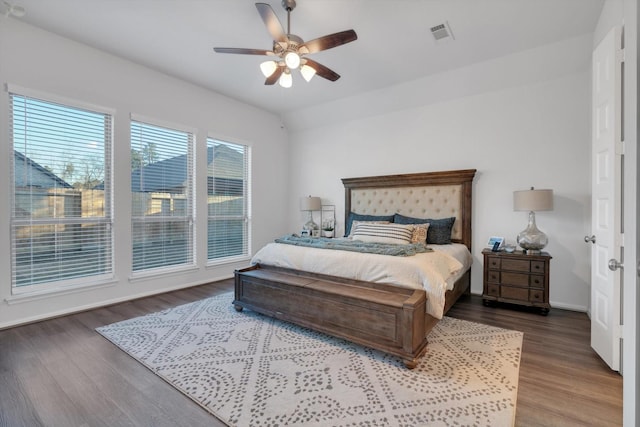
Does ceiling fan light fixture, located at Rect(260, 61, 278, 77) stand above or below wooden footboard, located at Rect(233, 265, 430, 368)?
above

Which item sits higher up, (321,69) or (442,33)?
(442,33)

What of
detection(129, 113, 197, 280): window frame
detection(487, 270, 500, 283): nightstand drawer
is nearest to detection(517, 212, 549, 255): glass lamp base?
detection(487, 270, 500, 283): nightstand drawer

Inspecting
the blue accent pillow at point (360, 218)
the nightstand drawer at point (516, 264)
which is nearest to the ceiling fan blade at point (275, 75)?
the blue accent pillow at point (360, 218)

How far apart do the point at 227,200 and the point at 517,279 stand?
4381mm

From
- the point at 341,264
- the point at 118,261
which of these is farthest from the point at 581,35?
the point at 118,261

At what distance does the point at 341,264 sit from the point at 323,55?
A: 99.5 inches

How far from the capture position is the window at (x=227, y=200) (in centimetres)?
485

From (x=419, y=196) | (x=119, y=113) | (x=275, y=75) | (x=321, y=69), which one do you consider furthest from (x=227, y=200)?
(x=419, y=196)

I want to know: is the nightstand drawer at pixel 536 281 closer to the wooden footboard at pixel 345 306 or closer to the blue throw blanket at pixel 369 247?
the blue throw blanket at pixel 369 247

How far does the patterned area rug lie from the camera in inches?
68.2

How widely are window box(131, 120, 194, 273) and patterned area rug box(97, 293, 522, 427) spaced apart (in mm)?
1284

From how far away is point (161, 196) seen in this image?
4.21 metres

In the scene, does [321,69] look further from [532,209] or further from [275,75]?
[532,209]

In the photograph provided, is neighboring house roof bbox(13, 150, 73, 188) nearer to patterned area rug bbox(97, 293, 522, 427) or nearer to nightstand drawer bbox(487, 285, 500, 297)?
patterned area rug bbox(97, 293, 522, 427)
